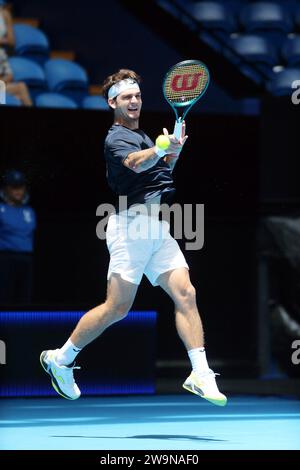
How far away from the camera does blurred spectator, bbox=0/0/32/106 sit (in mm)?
9344

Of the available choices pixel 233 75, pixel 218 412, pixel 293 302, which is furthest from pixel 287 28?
pixel 218 412

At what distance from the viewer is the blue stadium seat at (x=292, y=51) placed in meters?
10.8

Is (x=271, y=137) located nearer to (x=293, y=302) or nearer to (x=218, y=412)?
(x=293, y=302)

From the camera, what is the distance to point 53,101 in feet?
32.2

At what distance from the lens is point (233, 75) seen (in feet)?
Result: 32.9

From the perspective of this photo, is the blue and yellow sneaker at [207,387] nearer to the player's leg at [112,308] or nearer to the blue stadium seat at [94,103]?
the player's leg at [112,308]

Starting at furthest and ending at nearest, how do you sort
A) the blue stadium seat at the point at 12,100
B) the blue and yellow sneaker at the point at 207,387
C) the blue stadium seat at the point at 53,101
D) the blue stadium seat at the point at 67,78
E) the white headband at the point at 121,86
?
the blue stadium seat at the point at 67,78 → the blue stadium seat at the point at 53,101 → the blue stadium seat at the point at 12,100 → the white headband at the point at 121,86 → the blue and yellow sneaker at the point at 207,387

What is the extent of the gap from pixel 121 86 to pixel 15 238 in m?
2.94

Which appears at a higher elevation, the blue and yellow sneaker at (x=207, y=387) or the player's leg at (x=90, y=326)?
the player's leg at (x=90, y=326)

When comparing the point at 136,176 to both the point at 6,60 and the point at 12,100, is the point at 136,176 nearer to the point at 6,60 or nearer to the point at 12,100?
the point at 12,100

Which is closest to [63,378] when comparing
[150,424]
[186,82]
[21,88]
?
[150,424]

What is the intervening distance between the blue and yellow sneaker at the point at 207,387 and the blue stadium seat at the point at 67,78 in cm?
559

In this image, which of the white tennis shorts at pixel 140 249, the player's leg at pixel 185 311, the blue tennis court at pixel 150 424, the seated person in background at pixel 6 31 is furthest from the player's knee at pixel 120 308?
the seated person in background at pixel 6 31
